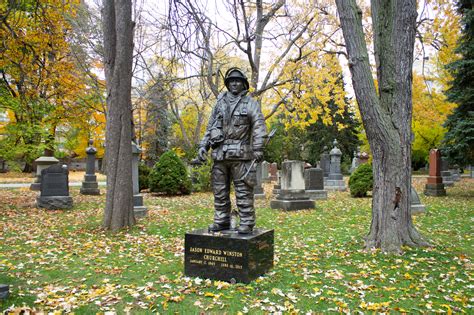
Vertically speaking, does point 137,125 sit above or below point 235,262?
above

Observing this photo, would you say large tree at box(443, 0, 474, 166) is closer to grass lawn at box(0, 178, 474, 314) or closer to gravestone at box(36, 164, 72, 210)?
grass lawn at box(0, 178, 474, 314)

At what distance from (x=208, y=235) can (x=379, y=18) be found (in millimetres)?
5475

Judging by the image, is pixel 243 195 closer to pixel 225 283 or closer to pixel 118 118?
pixel 225 283

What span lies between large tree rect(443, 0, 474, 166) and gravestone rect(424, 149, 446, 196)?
27.1 inches

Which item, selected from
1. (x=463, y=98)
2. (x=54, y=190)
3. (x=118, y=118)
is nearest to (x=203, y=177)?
(x=54, y=190)

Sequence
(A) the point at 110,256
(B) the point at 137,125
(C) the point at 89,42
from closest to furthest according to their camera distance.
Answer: (A) the point at 110,256, (C) the point at 89,42, (B) the point at 137,125

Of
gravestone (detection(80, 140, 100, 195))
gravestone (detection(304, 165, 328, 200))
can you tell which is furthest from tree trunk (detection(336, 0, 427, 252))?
gravestone (detection(80, 140, 100, 195))

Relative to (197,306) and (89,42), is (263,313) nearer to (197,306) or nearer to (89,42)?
(197,306)

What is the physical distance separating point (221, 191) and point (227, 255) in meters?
1.04

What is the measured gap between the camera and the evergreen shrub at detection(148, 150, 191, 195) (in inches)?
707

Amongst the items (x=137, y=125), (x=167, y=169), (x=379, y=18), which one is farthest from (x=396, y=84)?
(x=137, y=125)

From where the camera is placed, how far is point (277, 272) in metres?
5.91

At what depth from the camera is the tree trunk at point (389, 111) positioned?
7184 mm

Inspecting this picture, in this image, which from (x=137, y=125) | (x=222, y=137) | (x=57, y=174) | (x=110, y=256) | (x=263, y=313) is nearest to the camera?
(x=263, y=313)
